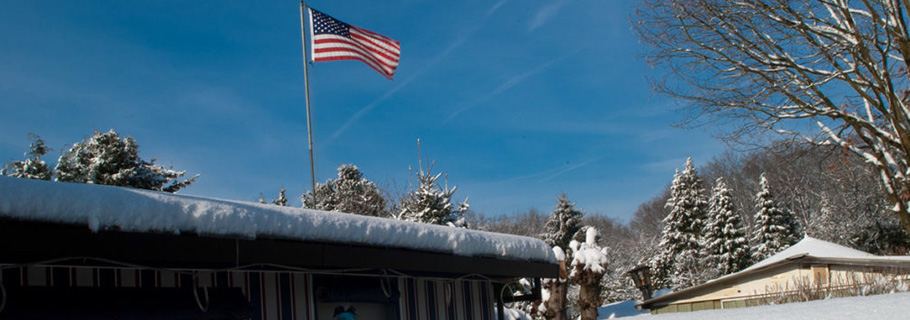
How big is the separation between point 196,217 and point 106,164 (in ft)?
85.7

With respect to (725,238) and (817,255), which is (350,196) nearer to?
(725,238)

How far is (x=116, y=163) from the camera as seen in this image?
29.8 metres

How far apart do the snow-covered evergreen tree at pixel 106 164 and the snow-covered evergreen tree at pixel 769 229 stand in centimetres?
3412

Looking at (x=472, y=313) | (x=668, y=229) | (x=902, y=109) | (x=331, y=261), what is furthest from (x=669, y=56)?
(x=668, y=229)

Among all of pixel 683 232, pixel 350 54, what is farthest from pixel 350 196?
pixel 350 54

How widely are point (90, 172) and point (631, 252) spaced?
47918 millimetres

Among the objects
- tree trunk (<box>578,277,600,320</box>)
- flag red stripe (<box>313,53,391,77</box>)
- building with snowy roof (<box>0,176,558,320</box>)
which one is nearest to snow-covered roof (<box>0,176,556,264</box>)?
building with snowy roof (<box>0,176,558,320</box>)

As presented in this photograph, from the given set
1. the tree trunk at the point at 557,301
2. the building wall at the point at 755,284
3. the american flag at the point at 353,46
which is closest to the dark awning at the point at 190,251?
the american flag at the point at 353,46

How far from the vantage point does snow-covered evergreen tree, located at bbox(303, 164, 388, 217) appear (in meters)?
48.2

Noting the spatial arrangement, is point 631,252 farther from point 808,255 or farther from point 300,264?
point 300,264

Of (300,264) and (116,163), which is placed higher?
(116,163)

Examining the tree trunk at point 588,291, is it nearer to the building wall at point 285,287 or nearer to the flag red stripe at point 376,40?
the flag red stripe at point 376,40

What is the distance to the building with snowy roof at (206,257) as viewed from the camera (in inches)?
208

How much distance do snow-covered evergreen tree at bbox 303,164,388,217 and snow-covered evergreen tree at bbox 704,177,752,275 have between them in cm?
2010
